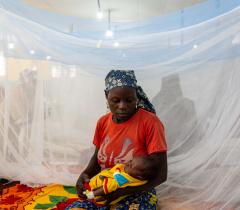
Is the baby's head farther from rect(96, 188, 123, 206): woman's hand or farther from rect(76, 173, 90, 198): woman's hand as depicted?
rect(76, 173, 90, 198): woman's hand

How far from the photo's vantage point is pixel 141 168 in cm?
137

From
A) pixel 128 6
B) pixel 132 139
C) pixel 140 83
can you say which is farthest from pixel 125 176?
pixel 128 6

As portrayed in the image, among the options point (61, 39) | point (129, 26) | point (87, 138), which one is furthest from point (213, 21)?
point (87, 138)

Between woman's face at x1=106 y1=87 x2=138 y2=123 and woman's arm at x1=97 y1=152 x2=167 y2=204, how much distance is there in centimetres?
25

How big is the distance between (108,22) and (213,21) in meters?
0.83

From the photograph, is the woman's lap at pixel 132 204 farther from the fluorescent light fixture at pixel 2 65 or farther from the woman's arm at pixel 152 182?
the fluorescent light fixture at pixel 2 65

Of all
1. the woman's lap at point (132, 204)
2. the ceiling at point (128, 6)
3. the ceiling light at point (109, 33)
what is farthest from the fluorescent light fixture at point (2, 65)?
the ceiling at point (128, 6)

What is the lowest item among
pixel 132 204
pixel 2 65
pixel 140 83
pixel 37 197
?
pixel 37 197

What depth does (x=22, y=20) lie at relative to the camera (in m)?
2.15

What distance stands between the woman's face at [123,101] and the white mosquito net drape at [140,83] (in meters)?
0.45

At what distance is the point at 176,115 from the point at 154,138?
49 cm

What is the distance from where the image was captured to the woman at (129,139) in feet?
4.69

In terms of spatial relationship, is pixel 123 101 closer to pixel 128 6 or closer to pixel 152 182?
pixel 152 182

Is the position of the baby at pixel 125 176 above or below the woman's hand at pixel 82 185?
above
